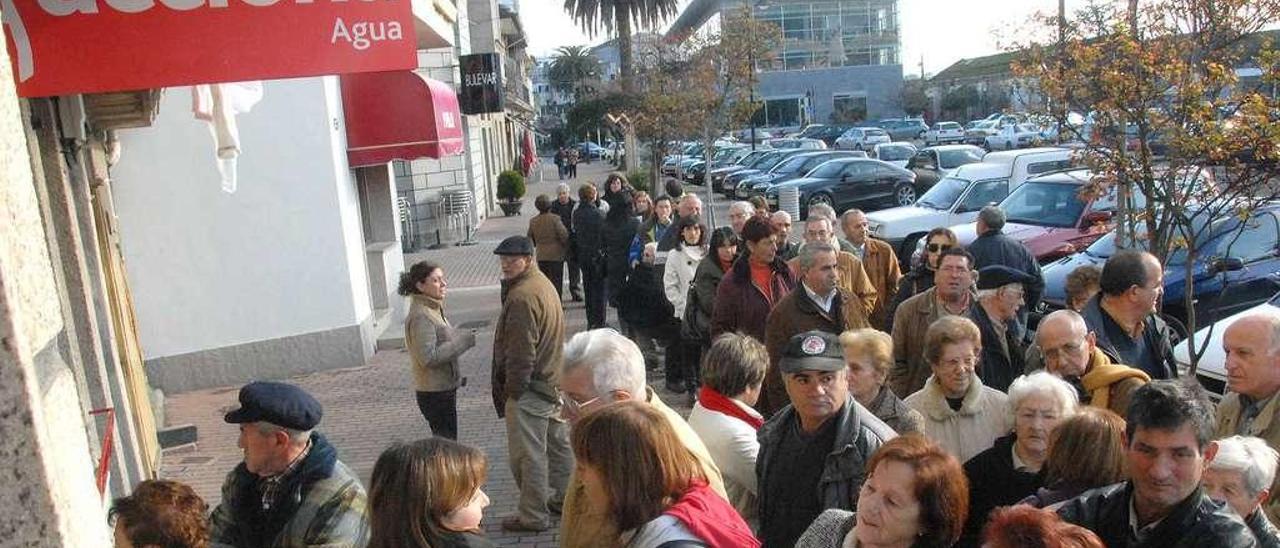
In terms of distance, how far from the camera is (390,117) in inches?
504

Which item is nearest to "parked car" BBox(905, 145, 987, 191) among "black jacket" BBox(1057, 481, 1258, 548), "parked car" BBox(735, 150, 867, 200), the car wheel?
the car wheel

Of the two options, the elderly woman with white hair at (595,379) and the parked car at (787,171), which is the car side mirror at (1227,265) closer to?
the elderly woman with white hair at (595,379)

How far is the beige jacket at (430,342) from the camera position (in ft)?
20.7

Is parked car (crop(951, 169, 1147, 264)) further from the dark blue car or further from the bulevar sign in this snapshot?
the bulevar sign

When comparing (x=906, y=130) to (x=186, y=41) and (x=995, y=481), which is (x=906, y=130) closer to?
(x=186, y=41)

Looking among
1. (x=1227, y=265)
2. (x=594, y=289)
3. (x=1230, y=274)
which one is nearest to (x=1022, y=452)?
(x=1227, y=265)

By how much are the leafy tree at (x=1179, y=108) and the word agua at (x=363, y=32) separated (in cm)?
497

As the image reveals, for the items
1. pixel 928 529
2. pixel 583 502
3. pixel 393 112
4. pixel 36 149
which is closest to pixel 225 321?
pixel 393 112

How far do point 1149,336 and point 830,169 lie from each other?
21.8m

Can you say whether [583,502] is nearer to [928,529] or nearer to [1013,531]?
[928,529]

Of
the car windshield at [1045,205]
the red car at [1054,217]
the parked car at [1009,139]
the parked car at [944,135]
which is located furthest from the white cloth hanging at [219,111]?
the parked car at [944,135]

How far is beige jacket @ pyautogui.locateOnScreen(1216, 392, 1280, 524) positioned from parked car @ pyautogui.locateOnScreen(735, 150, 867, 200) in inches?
1002

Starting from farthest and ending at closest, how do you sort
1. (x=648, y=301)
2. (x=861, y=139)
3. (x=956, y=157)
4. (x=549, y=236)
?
(x=861, y=139) → (x=956, y=157) → (x=549, y=236) → (x=648, y=301)

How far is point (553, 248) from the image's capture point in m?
13.1
